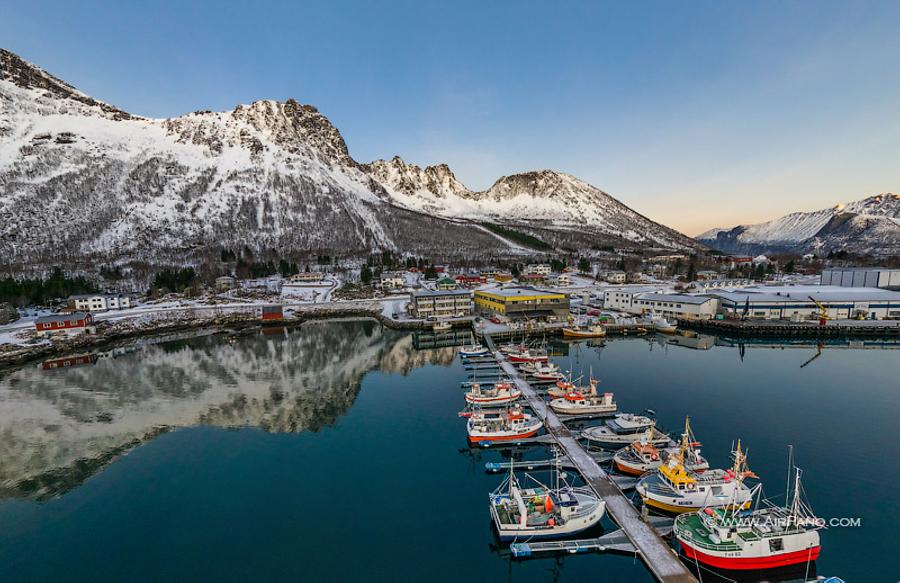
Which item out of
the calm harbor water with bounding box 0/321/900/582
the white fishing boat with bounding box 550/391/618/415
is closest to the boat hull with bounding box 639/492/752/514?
the calm harbor water with bounding box 0/321/900/582

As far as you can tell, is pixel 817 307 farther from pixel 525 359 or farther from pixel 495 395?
pixel 495 395

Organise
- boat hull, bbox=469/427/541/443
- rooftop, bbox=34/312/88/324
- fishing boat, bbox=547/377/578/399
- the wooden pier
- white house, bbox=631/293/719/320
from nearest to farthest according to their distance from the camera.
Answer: the wooden pier < boat hull, bbox=469/427/541/443 < fishing boat, bbox=547/377/578/399 < rooftop, bbox=34/312/88/324 < white house, bbox=631/293/719/320

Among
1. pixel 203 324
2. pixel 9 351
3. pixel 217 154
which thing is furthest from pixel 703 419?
pixel 217 154

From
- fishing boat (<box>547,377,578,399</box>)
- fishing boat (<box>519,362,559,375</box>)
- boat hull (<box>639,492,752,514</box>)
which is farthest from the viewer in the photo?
fishing boat (<box>519,362,559,375</box>)

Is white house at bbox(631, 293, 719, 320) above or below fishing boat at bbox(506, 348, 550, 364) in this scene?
above

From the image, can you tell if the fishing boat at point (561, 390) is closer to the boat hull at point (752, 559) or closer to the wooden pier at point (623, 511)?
the wooden pier at point (623, 511)

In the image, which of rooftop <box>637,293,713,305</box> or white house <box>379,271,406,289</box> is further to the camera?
white house <box>379,271,406,289</box>

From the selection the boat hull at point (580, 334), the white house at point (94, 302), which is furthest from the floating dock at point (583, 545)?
the white house at point (94, 302)

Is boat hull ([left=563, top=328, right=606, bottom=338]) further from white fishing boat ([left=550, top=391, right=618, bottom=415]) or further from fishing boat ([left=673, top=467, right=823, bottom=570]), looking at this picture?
fishing boat ([left=673, top=467, right=823, bottom=570])
